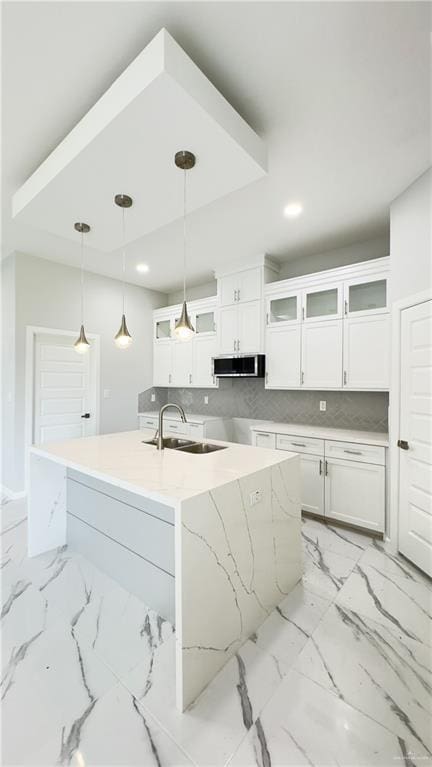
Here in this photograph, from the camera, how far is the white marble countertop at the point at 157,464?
1470mm

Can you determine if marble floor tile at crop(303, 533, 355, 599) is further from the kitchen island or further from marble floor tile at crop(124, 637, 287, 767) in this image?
marble floor tile at crop(124, 637, 287, 767)

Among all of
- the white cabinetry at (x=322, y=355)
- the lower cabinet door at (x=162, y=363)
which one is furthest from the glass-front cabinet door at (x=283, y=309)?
the lower cabinet door at (x=162, y=363)

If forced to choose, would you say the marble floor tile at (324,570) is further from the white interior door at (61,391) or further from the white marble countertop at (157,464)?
the white interior door at (61,391)

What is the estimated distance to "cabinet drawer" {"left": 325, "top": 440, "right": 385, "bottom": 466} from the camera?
2.67 m

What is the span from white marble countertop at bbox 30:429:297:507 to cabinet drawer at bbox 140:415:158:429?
2115 mm

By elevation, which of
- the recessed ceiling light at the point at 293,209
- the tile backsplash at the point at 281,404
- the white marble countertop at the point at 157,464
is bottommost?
the white marble countertop at the point at 157,464

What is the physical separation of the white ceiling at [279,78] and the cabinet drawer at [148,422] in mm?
3076

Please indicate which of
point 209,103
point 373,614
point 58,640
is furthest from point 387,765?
point 209,103

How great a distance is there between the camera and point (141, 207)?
2246 mm

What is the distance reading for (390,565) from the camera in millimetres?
2350

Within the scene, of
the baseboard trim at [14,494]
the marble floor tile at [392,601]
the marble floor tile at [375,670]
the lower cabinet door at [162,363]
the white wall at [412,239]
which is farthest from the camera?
the lower cabinet door at [162,363]

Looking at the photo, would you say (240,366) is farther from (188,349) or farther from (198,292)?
(198,292)

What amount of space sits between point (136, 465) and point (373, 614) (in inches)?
65.2

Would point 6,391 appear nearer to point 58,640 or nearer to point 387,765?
point 58,640
